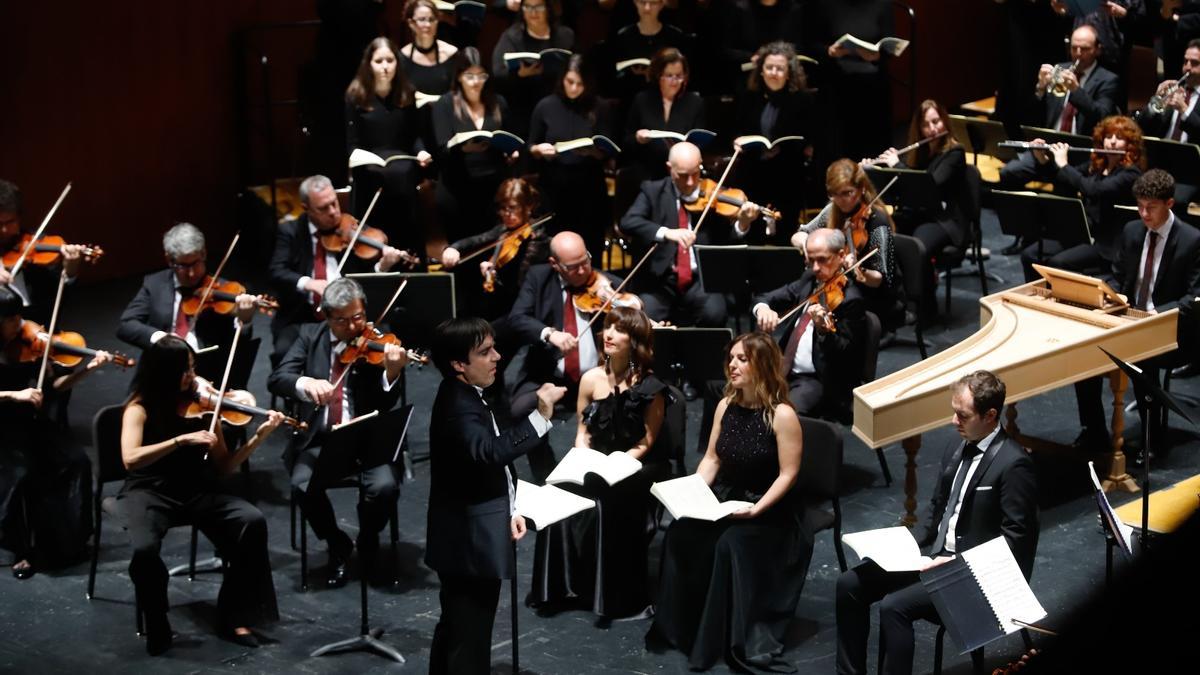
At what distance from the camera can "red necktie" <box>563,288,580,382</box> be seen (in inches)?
260

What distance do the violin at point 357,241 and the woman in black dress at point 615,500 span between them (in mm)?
1716

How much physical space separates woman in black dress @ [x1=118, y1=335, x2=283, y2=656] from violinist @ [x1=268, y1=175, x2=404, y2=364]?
4.79 feet

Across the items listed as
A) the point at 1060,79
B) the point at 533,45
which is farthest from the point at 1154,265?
the point at 533,45

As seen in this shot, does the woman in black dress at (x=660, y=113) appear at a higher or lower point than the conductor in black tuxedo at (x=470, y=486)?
higher

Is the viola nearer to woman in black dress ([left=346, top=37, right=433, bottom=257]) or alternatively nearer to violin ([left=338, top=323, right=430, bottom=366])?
woman in black dress ([left=346, top=37, right=433, bottom=257])

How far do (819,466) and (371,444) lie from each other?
5.15 ft

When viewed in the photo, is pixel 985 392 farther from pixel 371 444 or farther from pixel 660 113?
pixel 660 113

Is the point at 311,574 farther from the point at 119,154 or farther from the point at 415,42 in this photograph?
the point at 119,154

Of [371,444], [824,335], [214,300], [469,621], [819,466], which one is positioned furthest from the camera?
[214,300]

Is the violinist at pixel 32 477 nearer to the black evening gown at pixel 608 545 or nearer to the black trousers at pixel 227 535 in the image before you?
the black trousers at pixel 227 535

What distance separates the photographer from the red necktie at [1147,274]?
6.46 m

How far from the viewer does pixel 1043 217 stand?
7.52 meters

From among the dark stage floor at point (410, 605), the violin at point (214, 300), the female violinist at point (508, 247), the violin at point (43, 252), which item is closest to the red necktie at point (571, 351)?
the dark stage floor at point (410, 605)

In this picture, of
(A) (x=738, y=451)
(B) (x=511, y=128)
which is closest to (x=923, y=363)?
(A) (x=738, y=451)
